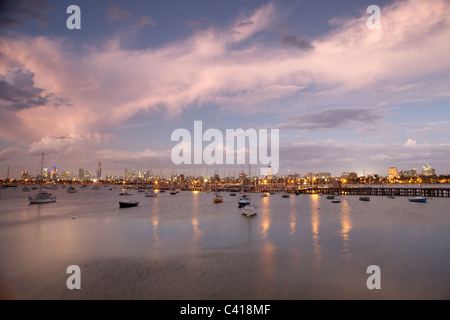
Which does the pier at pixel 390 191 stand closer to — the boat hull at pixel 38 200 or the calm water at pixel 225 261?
the calm water at pixel 225 261

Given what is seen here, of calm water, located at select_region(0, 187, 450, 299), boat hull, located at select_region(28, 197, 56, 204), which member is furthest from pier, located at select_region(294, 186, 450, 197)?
boat hull, located at select_region(28, 197, 56, 204)

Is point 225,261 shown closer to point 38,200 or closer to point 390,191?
point 38,200

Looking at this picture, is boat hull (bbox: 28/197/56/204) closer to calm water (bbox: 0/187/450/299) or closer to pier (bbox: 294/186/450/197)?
calm water (bbox: 0/187/450/299)

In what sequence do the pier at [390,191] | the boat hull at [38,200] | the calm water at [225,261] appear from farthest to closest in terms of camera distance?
the pier at [390,191]
the boat hull at [38,200]
the calm water at [225,261]

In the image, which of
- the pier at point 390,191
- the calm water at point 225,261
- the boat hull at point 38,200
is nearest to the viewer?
the calm water at point 225,261

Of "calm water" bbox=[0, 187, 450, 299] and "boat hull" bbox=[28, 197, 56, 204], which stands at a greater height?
"calm water" bbox=[0, 187, 450, 299]

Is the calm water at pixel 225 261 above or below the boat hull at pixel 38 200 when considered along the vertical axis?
above

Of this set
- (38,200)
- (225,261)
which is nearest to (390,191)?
(225,261)

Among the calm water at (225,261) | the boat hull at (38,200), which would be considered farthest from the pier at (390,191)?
the boat hull at (38,200)

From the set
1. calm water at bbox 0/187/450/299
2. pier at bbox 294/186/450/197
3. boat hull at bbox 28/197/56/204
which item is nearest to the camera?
calm water at bbox 0/187/450/299

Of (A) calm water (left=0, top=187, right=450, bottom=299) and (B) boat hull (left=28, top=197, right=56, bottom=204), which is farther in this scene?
(B) boat hull (left=28, top=197, right=56, bottom=204)

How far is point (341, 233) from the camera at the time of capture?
130 ft
